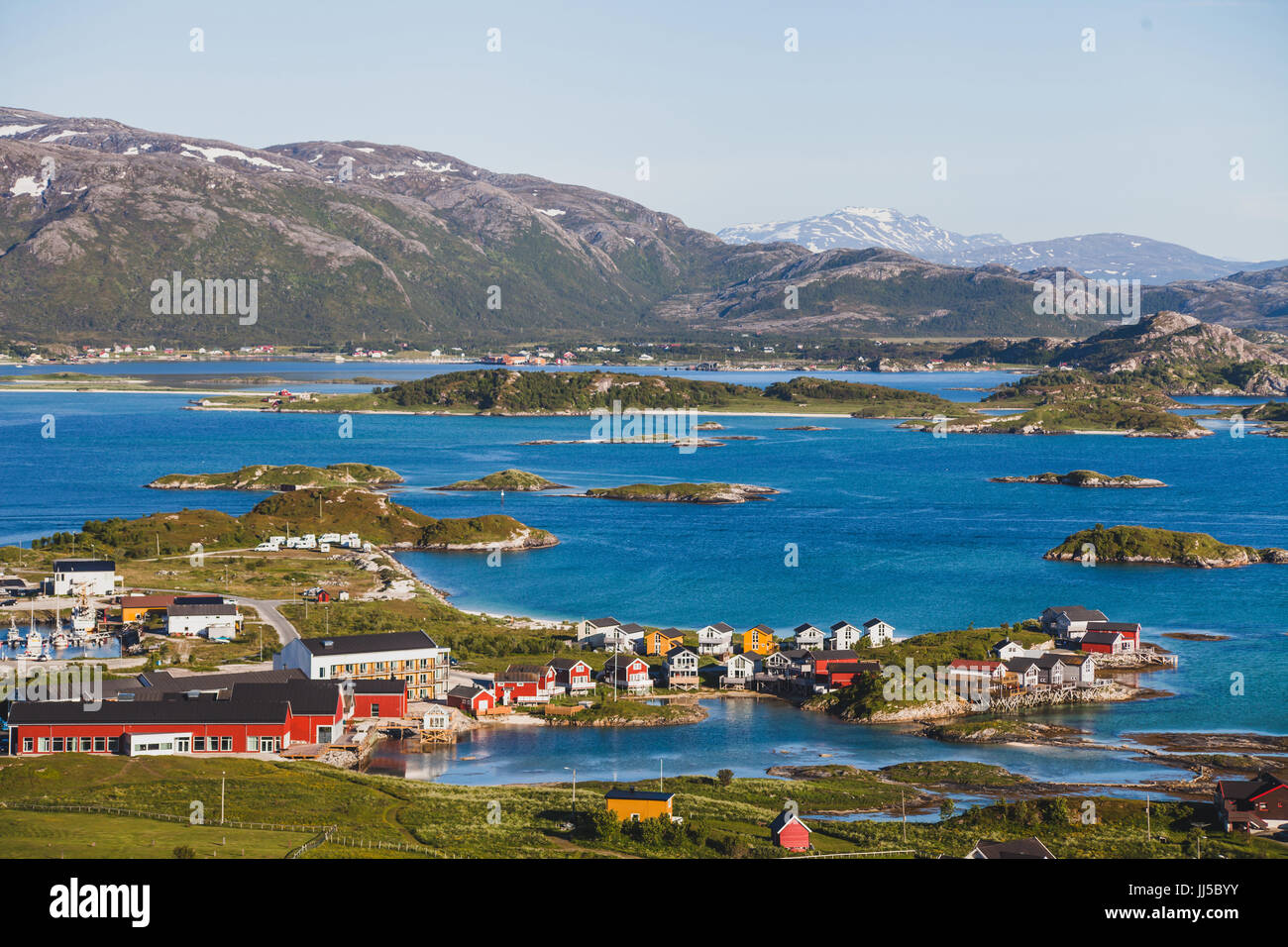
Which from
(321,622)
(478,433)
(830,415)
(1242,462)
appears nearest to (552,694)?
(321,622)

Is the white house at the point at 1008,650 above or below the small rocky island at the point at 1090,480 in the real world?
below

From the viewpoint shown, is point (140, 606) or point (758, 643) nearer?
point (758, 643)

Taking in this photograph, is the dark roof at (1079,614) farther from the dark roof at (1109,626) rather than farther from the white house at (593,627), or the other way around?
the white house at (593,627)

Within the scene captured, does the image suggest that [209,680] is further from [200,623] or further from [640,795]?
[640,795]

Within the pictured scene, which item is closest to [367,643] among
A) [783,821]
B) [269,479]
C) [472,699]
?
[472,699]

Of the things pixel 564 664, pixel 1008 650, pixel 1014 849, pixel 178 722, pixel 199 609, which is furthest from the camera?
pixel 199 609

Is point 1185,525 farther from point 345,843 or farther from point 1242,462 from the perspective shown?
point 345,843

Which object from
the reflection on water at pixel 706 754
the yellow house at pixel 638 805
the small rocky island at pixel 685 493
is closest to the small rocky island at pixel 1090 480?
the small rocky island at pixel 685 493
